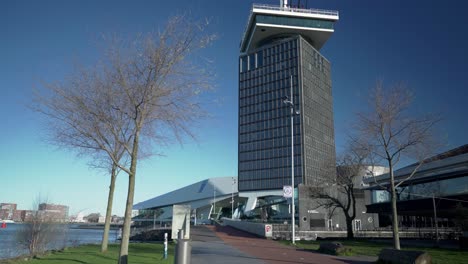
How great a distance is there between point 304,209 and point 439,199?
29.6 meters

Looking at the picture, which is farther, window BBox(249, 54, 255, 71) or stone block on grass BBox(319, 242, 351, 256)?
window BBox(249, 54, 255, 71)

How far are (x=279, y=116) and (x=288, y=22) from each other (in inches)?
1247

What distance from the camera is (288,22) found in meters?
122

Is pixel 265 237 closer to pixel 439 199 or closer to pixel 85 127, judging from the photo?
pixel 439 199

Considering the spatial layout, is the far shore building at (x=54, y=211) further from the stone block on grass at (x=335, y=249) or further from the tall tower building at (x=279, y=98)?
the tall tower building at (x=279, y=98)

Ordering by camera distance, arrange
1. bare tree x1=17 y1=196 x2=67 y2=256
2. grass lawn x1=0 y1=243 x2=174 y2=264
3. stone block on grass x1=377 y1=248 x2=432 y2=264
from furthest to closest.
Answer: bare tree x1=17 y1=196 x2=67 y2=256 → grass lawn x1=0 y1=243 x2=174 y2=264 → stone block on grass x1=377 y1=248 x2=432 y2=264

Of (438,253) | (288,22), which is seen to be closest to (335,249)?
(438,253)

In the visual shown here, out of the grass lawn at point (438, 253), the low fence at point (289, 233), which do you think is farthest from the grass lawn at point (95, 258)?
the low fence at point (289, 233)

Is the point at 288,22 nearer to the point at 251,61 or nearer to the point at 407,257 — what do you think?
the point at 251,61

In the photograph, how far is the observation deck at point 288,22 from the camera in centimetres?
12125

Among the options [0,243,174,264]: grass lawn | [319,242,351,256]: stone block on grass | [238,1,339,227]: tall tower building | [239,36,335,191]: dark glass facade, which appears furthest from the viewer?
[238,1,339,227]: tall tower building

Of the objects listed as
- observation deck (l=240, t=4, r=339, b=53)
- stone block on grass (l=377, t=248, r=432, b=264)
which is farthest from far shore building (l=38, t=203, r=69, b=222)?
observation deck (l=240, t=4, r=339, b=53)

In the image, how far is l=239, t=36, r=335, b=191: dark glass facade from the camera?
117m

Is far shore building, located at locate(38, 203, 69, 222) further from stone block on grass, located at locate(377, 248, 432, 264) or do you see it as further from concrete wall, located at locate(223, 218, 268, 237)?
stone block on grass, located at locate(377, 248, 432, 264)
